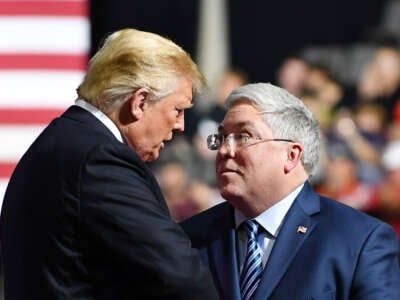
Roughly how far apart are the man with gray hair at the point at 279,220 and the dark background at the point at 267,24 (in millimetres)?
4746

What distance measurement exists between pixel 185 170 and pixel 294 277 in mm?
4633

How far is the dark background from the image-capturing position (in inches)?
324

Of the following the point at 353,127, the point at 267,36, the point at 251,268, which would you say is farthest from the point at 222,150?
the point at 267,36

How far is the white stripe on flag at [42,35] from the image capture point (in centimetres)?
515

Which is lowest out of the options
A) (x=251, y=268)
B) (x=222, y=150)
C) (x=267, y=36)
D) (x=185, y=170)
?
(x=185, y=170)

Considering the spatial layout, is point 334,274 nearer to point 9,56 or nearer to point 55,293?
point 55,293

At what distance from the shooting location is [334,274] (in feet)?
10.7

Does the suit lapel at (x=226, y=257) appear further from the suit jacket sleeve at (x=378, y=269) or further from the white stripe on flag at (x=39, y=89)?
the white stripe on flag at (x=39, y=89)

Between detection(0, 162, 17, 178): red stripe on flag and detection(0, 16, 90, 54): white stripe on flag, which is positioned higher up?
detection(0, 16, 90, 54): white stripe on flag

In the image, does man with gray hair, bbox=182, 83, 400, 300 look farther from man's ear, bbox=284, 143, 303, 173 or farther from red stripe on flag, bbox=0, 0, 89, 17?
red stripe on flag, bbox=0, 0, 89, 17

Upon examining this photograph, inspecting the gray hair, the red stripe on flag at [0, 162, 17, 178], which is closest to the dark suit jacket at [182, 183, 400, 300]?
the gray hair

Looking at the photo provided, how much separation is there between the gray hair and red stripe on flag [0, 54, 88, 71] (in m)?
1.86

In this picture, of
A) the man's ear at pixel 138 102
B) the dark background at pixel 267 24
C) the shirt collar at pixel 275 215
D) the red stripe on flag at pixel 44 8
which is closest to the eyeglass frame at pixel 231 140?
the shirt collar at pixel 275 215

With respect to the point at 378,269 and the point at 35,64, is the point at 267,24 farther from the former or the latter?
the point at 378,269
